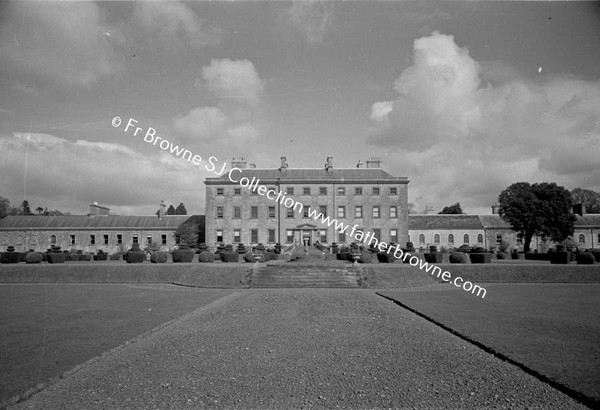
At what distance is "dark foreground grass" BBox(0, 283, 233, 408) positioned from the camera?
7016 millimetres

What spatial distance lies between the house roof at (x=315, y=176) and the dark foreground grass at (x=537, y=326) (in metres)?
34.3

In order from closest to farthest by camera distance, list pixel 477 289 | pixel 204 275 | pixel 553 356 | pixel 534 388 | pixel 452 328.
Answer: pixel 534 388 < pixel 553 356 < pixel 452 328 < pixel 477 289 < pixel 204 275

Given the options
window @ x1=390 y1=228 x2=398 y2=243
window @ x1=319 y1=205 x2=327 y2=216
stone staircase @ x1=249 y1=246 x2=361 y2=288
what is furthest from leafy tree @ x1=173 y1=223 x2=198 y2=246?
stone staircase @ x1=249 y1=246 x2=361 y2=288

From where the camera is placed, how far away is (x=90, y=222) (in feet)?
184

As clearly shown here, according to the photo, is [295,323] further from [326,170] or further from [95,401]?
[326,170]

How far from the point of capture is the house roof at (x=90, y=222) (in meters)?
55.3

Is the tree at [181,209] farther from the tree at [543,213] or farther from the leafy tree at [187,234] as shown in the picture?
the tree at [543,213]

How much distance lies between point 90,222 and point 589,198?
87.0 m

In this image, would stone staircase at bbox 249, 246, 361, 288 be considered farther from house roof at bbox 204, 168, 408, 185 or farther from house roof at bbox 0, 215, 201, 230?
house roof at bbox 0, 215, 201, 230

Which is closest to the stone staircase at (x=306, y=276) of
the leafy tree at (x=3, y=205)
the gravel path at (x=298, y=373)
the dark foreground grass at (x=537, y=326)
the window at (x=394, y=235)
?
the dark foreground grass at (x=537, y=326)

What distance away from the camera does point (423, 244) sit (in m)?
57.7

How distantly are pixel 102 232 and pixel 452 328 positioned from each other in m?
54.1

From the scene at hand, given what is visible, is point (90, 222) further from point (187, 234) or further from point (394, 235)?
point (394, 235)

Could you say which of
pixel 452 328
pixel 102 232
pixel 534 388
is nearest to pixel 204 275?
pixel 452 328
